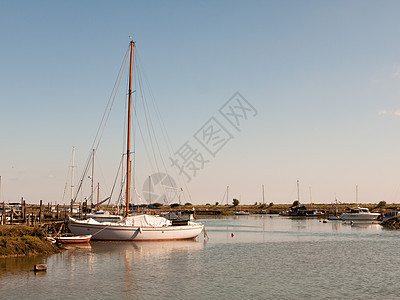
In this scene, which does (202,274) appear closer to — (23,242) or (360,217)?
(23,242)

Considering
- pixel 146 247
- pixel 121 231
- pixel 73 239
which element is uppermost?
pixel 121 231

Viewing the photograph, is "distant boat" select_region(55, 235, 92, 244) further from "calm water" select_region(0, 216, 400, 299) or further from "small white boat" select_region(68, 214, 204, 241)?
"small white boat" select_region(68, 214, 204, 241)

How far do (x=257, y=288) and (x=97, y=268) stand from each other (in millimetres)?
13391

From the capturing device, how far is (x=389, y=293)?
2480 cm

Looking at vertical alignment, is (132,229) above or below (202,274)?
above

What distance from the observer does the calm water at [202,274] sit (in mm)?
24156

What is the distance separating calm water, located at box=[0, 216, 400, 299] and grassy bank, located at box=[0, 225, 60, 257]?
4.92 feet

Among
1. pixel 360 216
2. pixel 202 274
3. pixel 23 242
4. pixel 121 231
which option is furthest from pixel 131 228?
pixel 360 216

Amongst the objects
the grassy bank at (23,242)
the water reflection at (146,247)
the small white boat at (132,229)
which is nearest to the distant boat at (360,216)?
the small white boat at (132,229)

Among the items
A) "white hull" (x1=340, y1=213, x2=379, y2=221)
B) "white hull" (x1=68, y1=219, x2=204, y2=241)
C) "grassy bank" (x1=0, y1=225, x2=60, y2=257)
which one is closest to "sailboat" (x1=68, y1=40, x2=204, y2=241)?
"white hull" (x1=68, y1=219, x2=204, y2=241)

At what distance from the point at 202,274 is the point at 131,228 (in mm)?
20520

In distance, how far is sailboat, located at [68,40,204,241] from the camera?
48000 mm

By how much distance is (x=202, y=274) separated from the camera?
3039 cm

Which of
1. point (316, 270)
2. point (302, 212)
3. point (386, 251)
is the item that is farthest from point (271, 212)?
point (316, 270)
